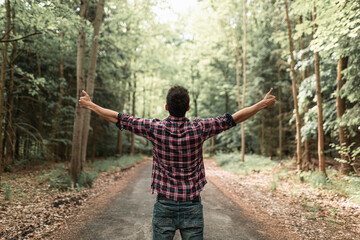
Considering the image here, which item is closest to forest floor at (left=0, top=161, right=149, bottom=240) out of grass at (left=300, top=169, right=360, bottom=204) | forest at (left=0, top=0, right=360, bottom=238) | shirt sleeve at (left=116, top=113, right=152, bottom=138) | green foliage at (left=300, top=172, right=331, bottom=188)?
forest at (left=0, top=0, right=360, bottom=238)

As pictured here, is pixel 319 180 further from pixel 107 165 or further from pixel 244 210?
pixel 107 165

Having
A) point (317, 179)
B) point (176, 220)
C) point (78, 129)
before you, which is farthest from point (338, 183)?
point (78, 129)

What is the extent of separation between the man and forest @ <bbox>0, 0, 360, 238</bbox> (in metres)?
5.35

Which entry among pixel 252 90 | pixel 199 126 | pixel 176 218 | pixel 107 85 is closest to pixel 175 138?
pixel 199 126

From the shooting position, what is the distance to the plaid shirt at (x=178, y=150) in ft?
6.95

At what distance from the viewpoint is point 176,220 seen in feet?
→ 6.90

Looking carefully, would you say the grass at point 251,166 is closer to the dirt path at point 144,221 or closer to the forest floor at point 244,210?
the forest floor at point 244,210

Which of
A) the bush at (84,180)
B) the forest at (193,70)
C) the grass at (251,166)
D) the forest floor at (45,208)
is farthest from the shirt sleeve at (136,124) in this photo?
the grass at (251,166)

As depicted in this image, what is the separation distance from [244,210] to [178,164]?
5112 millimetres

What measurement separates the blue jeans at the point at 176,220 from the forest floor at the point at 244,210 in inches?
134

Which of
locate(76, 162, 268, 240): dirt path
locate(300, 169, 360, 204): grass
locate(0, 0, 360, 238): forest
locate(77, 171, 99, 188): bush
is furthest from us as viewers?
locate(77, 171, 99, 188): bush

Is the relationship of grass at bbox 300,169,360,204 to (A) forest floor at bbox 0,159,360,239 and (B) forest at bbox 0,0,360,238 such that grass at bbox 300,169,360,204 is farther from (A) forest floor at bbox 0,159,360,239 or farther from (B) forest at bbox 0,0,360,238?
(B) forest at bbox 0,0,360,238

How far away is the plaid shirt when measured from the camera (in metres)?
2.12

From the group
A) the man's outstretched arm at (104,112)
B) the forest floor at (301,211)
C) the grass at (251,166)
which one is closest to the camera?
the man's outstretched arm at (104,112)
